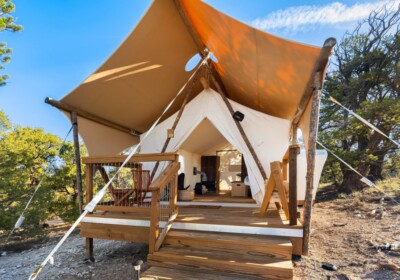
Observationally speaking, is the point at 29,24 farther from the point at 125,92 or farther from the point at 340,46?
the point at 340,46

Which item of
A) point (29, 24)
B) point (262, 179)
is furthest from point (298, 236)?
point (29, 24)

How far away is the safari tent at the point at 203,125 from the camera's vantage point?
2.99 m

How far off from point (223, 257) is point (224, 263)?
16 centimetres

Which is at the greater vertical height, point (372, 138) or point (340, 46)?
point (340, 46)

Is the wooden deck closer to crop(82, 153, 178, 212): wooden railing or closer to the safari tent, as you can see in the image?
the safari tent

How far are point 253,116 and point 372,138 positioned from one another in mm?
8083

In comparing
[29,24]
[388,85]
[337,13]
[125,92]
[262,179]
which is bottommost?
[262,179]

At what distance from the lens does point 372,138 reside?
10.1 meters

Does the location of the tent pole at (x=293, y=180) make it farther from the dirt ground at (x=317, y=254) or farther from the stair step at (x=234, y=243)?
the dirt ground at (x=317, y=254)

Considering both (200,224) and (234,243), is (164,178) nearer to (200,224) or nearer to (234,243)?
(200,224)

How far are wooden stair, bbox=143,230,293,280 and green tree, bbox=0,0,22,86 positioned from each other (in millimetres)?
7580

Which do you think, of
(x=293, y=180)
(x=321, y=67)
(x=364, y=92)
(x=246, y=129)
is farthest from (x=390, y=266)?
(x=364, y=92)

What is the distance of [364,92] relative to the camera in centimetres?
1073

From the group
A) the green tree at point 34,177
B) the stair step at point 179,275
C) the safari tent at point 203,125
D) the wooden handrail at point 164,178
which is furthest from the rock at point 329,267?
the green tree at point 34,177
